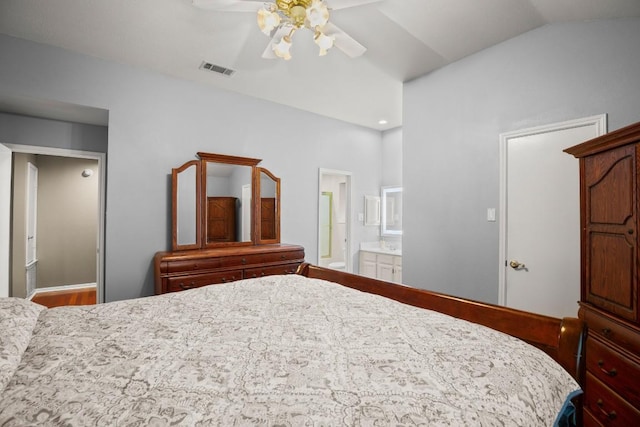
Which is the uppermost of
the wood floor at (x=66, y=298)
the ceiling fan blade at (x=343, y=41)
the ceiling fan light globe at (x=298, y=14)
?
the ceiling fan blade at (x=343, y=41)

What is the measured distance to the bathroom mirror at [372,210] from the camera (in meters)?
5.23

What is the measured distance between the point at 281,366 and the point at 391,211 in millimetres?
4650

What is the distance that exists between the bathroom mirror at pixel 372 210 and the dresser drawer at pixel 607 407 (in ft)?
12.3

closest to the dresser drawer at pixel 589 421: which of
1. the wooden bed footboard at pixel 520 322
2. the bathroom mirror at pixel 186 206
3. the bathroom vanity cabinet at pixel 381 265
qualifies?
the wooden bed footboard at pixel 520 322

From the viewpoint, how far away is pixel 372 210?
5297 mm

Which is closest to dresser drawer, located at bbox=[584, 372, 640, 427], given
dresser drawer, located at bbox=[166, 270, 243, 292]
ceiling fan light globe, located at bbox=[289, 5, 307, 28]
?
ceiling fan light globe, located at bbox=[289, 5, 307, 28]

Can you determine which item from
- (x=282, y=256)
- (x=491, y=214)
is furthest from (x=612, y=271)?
(x=282, y=256)

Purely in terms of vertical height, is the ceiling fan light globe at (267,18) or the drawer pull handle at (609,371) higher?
the ceiling fan light globe at (267,18)

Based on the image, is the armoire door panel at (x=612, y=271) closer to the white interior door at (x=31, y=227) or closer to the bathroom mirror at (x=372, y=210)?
the bathroom mirror at (x=372, y=210)

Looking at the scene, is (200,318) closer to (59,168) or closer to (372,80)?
(372,80)

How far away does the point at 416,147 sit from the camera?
11.1 feet

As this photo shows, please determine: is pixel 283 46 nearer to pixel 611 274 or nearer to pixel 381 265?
pixel 611 274

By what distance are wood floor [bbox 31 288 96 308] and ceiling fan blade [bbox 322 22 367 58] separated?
15.6 feet

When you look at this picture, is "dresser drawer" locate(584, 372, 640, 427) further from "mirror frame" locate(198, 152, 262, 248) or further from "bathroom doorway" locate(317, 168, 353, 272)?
"bathroom doorway" locate(317, 168, 353, 272)
